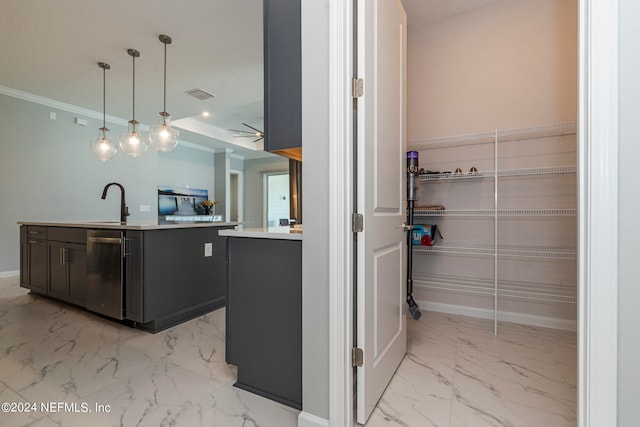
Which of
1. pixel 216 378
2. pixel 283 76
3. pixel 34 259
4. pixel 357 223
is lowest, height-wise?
pixel 216 378

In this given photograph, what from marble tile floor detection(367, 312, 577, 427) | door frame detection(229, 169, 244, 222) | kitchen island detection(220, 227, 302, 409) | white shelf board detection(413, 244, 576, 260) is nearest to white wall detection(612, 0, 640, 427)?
marble tile floor detection(367, 312, 577, 427)

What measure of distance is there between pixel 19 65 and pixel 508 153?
558 centimetres

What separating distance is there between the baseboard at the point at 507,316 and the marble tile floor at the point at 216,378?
3.2 inches

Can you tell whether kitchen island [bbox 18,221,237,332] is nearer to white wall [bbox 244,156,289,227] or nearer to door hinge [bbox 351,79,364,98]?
door hinge [bbox 351,79,364,98]

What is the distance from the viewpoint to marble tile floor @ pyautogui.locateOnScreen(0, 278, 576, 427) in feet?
4.66

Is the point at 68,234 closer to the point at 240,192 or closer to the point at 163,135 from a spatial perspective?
the point at 163,135

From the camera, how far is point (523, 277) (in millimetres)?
2570

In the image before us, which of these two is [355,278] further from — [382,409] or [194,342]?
[194,342]

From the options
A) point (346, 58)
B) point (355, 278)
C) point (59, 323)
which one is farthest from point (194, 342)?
point (346, 58)

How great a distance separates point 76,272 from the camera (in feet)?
9.47

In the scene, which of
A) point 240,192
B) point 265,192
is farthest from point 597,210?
point 240,192

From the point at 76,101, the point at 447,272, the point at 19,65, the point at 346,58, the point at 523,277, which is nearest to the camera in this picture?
the point at 346,58

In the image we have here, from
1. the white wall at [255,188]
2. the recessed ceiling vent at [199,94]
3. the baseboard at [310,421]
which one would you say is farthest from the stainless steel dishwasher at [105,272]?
the white wall at [255,188]

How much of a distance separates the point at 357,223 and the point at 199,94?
420 cm
